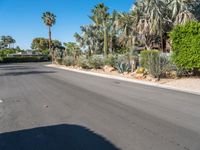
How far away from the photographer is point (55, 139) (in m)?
6.38

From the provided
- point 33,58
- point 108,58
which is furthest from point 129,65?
point 33,58

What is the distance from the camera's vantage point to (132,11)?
4509 centimetres

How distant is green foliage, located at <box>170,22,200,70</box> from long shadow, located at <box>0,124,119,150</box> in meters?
13.4

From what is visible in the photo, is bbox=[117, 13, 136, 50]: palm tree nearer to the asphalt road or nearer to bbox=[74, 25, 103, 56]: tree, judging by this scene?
bbox=[74, 25, 103, 56]: tree

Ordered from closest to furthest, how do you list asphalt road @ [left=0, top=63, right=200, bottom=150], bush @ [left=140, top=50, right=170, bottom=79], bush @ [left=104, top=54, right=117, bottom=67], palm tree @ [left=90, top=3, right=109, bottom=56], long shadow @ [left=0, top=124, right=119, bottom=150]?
long shadow @ [left=0, top=124, right=119, bottom=150] → asphalt road @ [left=0, top=63, right=200, bottom=150] → bush @ [left=140, top=50, right=170, bottom=79] → bush @ [left=104, top=54, right=117, bottom=67] → palm tree @ [left=90, top=3, right=109, bottom=56]

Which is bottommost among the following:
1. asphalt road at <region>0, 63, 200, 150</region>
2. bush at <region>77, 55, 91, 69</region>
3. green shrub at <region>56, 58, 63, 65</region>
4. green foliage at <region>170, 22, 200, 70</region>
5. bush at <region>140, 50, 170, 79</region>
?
green shrub at <region>56, 58, 63, 65</region>

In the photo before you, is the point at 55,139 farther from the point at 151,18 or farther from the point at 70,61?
the point at 70,61

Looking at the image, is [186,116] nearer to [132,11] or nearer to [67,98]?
[67,98]

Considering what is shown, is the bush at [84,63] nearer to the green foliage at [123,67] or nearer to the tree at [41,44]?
the green foliage at [123,67]

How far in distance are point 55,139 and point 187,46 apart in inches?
586

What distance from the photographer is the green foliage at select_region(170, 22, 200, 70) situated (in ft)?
60.8

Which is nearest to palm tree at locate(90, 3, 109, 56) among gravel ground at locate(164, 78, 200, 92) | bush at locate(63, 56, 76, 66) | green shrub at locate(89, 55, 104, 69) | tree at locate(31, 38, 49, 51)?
bush at locate(63, 56, 76, 66)

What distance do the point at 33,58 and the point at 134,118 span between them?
269 feet

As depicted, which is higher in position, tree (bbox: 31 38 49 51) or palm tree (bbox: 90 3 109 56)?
palm tree (bbox: 90 3 109 56)
